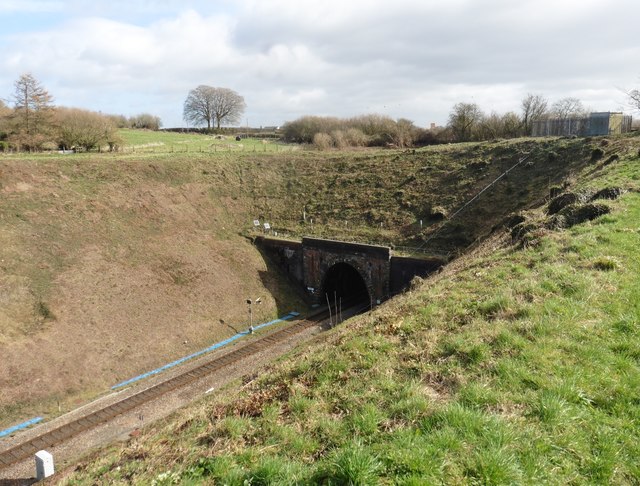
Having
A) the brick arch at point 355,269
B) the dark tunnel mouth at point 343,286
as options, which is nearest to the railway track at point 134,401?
the brick arch at point 355,269

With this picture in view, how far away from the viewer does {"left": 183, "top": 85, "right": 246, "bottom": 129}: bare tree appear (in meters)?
86.9

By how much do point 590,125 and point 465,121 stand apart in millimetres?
18700

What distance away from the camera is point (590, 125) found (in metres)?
40.2

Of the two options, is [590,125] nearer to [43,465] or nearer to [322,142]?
[322,142]

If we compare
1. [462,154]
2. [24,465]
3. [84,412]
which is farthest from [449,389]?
[462,154]

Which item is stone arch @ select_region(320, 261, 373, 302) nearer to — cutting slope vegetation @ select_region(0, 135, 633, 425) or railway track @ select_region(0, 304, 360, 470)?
cutting slope vegetation @ select_region(0, 135, 633, 425)

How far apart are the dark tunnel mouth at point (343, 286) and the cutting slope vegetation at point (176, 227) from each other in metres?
2.58

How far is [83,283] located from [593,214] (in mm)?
25290

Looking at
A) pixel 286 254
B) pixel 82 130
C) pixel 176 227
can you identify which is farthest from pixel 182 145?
pixel 286 254

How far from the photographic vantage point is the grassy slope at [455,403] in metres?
5.05

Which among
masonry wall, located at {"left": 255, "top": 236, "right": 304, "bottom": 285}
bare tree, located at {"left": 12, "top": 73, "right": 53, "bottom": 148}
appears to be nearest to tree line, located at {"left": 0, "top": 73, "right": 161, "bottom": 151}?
bare tree, located at {"left": 12, "top": 73, "right": 53, "bottom": 148}

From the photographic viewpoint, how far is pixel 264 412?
24.1 feet

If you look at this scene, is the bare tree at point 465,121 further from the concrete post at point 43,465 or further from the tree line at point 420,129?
the concrete post at point 43,465

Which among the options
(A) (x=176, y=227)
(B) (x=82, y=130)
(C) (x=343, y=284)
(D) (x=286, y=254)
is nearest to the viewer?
(A) (x=176, y=227)
